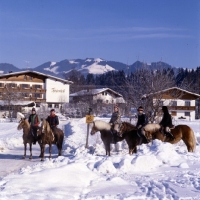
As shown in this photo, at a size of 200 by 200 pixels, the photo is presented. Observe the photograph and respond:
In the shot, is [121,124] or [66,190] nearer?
[66,190]

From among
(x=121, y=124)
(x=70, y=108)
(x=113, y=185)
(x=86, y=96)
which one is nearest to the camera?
(x=113, y=185)

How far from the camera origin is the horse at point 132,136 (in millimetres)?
16328

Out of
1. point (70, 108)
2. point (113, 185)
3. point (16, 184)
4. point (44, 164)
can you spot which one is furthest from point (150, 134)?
point (70, 108)

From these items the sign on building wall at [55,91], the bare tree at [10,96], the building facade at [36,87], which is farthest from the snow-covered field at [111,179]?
the sign on building wall at [55,91]

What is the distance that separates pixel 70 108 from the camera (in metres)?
77.8

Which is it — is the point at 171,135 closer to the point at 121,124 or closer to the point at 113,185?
the point at 121,124

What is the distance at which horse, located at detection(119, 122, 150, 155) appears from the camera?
53.6 feet

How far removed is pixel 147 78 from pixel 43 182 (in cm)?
1735

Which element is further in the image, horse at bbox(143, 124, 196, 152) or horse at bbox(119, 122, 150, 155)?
horse at bbox(143, 124, 196, 152)

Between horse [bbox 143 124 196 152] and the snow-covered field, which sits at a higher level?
horse [bbox 143 124 196 152]

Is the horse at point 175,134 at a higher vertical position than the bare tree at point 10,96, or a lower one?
lower

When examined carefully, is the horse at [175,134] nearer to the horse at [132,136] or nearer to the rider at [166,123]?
the rider at [166,123]

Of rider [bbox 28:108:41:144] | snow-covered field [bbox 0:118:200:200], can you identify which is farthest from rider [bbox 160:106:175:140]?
rider [bbox 28:108:41:144]

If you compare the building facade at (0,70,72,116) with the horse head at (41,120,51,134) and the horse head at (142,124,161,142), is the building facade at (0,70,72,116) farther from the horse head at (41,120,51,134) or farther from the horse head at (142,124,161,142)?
the horse head at (142,124,161,142)
